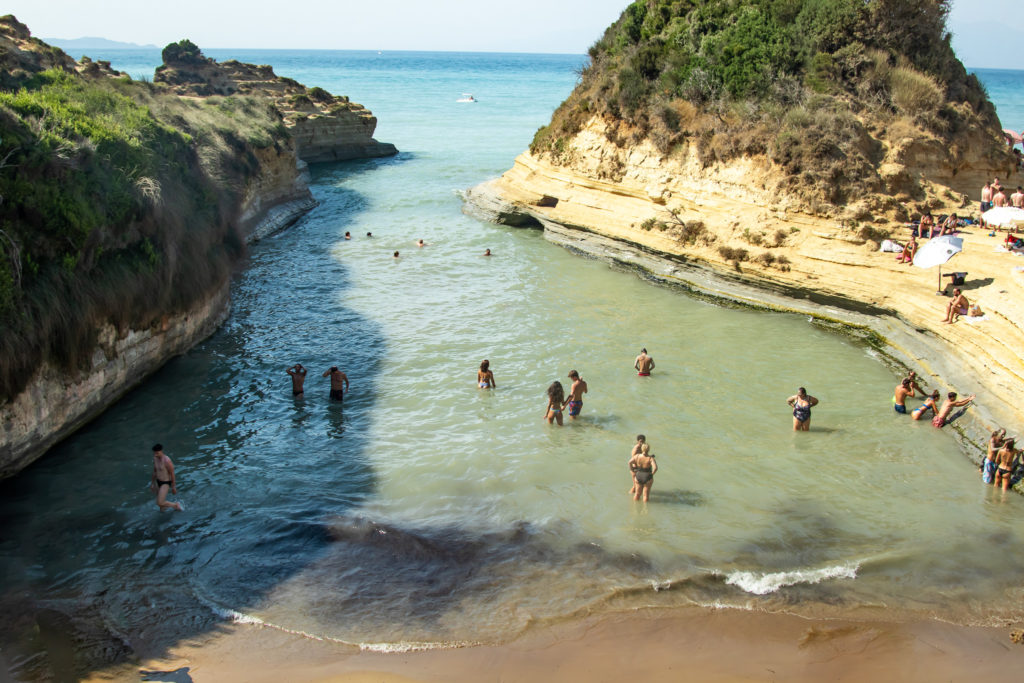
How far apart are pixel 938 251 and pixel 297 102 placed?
38.2 meters

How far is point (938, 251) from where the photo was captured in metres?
15.9

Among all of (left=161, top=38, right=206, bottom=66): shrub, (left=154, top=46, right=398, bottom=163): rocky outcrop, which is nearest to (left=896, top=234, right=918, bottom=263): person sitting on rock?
(left=154, top=46, right=398, bottom=163): rocky outcrop

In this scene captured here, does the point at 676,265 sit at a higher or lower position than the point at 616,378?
higher

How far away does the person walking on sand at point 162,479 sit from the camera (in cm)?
1076

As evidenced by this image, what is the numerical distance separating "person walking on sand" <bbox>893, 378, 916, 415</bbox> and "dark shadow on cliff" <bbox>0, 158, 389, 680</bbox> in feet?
32.7

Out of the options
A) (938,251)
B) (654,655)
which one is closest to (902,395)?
(938,251)

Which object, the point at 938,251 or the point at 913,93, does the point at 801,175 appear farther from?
the point at 938,251

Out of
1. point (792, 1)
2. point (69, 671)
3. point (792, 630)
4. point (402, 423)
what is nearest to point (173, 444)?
point (402, 423)

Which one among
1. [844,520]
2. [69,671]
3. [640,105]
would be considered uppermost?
[640,105]

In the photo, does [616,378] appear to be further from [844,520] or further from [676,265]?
[676,265]

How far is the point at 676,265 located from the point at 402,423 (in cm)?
1131

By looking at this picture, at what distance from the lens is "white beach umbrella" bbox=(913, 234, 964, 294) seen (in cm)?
1579

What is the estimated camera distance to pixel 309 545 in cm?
1004

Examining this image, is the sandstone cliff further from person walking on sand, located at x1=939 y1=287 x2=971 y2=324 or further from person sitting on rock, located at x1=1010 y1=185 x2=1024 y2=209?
person sitting on rock, located at x1=1010 y1=185 x2=1024 y2=209
